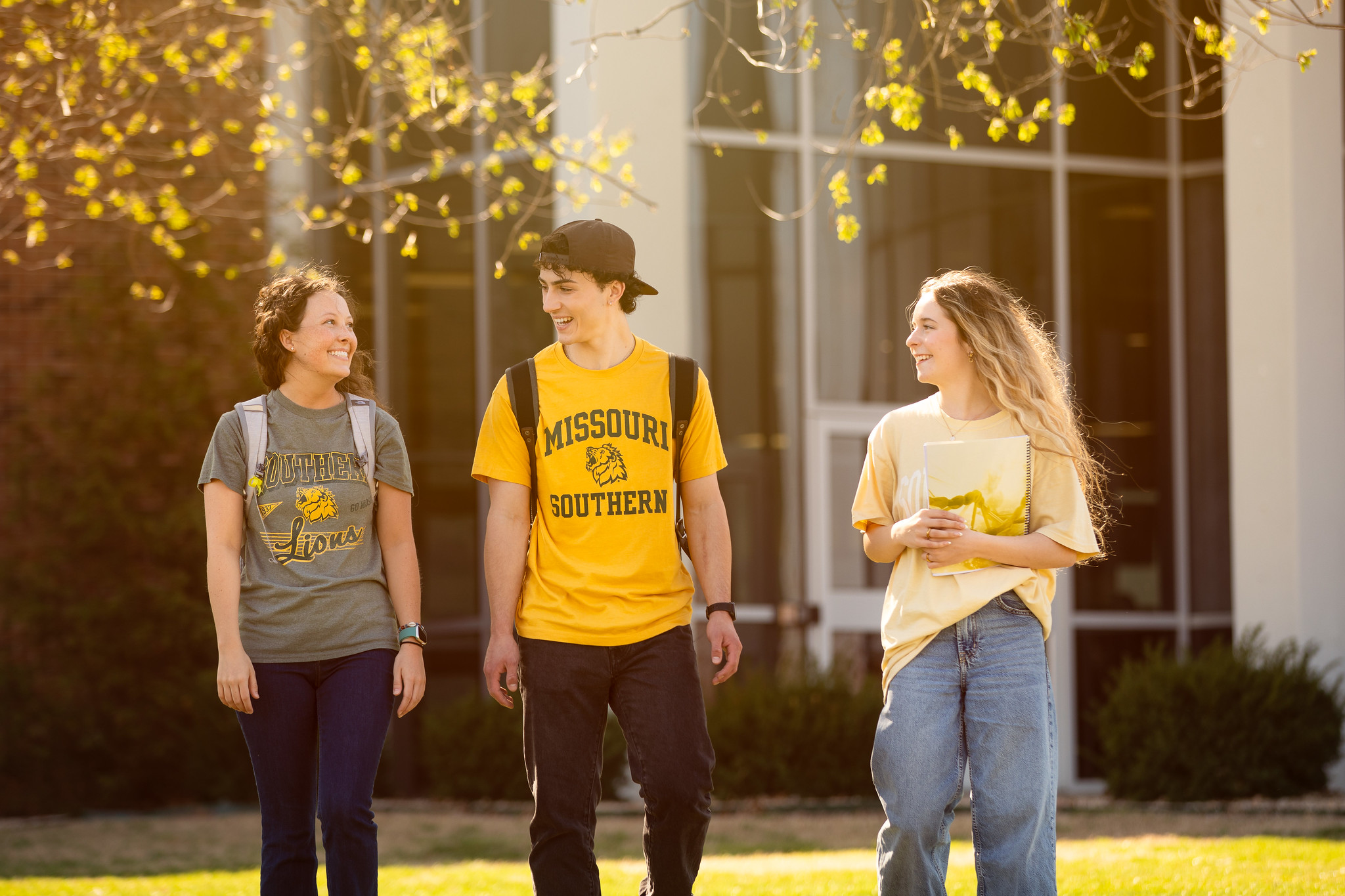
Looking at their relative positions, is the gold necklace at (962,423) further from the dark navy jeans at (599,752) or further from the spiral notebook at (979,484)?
the dark navy jeans at (599,752)

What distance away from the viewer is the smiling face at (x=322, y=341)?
12.6ft

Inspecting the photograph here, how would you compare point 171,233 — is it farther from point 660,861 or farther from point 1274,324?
point 660,861

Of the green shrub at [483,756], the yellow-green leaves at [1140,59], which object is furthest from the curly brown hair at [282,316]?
the green shrub at [483,756]

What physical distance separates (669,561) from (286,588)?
99 cm

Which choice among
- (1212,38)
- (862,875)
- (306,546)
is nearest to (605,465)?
(306,546)

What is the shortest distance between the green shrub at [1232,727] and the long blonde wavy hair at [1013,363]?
5.93 meters

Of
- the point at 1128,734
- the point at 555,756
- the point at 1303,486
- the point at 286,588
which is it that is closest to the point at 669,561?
the point at 555,756

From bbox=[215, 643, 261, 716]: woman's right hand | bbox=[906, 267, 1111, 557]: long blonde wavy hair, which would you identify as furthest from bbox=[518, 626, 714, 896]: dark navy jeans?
bbox=[906, 267, 1111, 557]: long blonde wavy hair

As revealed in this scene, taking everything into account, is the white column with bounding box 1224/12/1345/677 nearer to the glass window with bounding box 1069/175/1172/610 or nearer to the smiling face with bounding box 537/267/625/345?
the glass window with bounding box 1069/175/1172/610

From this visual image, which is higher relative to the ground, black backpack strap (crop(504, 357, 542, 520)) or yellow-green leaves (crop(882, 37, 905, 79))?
yellow-green leaves (crop(882, 37, 905, 79))

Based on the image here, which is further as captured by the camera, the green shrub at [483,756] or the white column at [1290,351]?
the green shrub at [483,756]

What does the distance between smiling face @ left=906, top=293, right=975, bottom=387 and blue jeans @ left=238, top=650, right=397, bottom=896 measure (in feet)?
5.29

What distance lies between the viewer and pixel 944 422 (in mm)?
3715

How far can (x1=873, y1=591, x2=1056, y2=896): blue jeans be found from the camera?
3.45m
